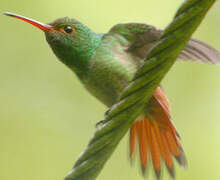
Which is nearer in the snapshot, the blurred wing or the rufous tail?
the blurred wing

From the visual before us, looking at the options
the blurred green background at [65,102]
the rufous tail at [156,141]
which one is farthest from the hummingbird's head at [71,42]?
the blurred green background at [65,102]

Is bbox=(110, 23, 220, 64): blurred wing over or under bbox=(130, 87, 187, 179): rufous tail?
over

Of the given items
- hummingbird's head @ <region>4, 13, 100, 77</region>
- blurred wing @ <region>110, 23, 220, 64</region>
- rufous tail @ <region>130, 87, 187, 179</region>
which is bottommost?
rufous tail @ <region>130, 87, 187, 179</region>

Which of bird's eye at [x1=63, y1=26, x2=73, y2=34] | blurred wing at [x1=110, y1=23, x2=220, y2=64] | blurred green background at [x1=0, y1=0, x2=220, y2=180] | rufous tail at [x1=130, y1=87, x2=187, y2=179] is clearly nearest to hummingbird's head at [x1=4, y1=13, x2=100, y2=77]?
bird's eye at [x1=63, y1=26, x2=73, y2=34]

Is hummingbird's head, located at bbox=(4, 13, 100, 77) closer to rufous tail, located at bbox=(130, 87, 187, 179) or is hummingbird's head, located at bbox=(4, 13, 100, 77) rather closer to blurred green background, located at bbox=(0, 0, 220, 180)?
rufous tail, located at bbox=(130, 87, 187, 179)

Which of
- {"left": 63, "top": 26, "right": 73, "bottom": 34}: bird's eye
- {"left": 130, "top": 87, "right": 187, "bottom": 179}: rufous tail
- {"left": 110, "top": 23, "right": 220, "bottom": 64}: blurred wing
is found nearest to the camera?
{"left": 110, "top": 23, "right": 220, "bottom": 64}: blurred wing

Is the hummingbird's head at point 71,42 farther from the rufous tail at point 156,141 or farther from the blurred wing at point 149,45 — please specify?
the rufous tail at point 156,141

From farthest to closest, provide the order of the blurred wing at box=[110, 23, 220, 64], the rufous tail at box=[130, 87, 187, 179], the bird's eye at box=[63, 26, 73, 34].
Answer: the bird's eye at box=[63, 26, 73, 34] < the rufous tail at box=[130, 87, 187, 179] < the blurred wing at box=[110, 23, 220, 64]
